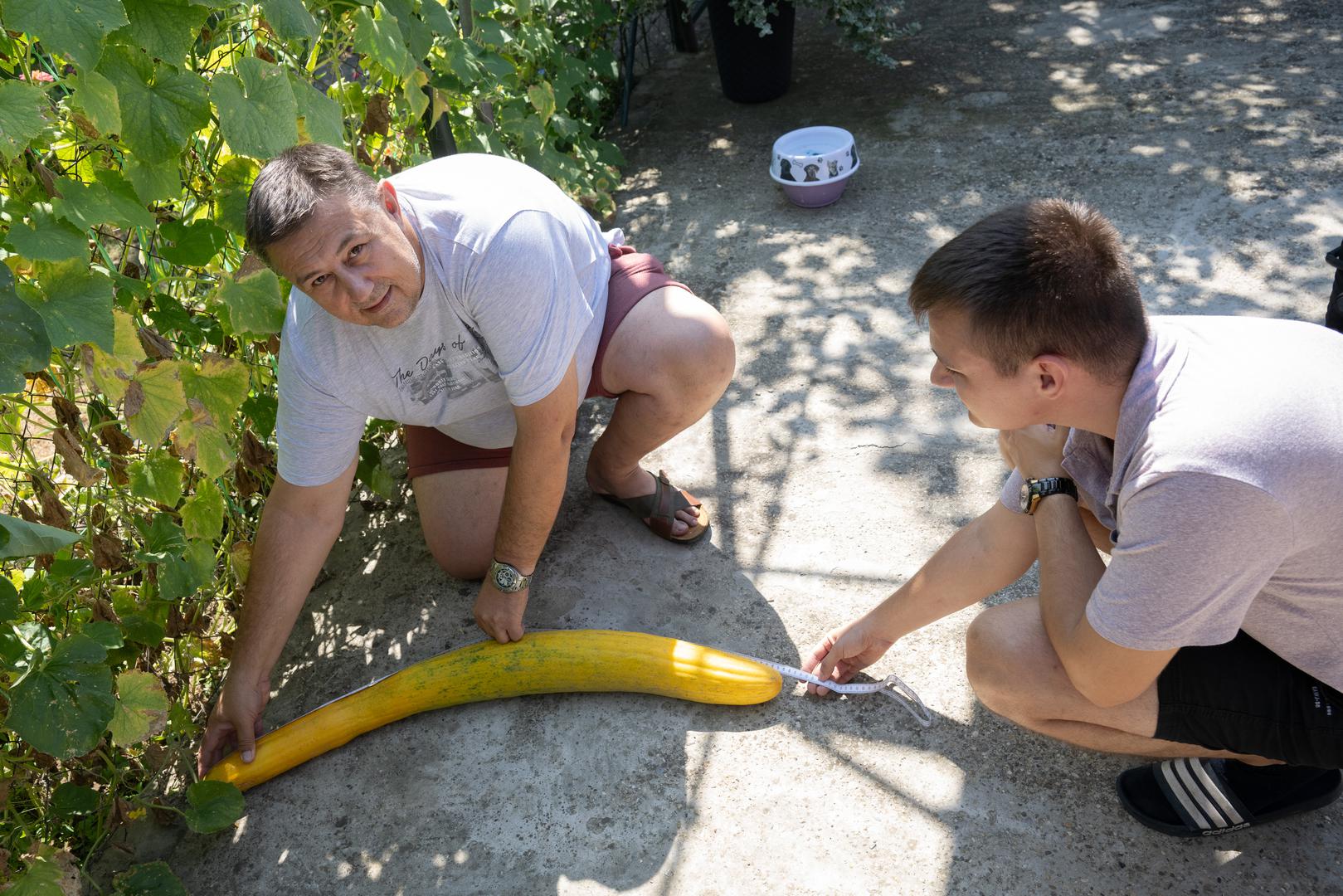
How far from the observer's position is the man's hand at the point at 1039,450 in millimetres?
1826

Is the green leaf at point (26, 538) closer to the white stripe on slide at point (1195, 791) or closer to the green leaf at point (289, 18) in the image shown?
the green leaf at point (289, 18)

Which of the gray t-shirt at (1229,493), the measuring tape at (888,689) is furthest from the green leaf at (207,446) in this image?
the gray t-shirt at (1229,493)

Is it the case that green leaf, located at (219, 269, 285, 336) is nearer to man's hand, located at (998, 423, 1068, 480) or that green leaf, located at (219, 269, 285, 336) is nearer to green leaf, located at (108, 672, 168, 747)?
green leaf, located at (108, 672, 168, 747)

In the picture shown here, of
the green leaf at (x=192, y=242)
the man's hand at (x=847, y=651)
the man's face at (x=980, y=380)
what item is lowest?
the man's hand at (x=847, y=651)

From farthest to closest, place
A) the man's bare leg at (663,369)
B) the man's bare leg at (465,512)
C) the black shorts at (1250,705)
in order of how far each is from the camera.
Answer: the man's bare leg at (465,512), the man's bare leg at (663,369), the black shorts at (1250,705)

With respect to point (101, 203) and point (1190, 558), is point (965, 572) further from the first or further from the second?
point (101, 203)

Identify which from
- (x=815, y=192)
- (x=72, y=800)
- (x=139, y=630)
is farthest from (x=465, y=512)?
(x=815, y=192)

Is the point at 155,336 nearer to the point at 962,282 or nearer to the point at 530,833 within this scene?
the point at 530,833

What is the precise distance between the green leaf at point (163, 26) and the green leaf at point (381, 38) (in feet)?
1.81

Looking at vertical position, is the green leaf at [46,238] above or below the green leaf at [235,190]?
above

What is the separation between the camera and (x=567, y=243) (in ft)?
7.41

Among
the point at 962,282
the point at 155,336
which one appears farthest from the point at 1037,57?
the point at 155,336

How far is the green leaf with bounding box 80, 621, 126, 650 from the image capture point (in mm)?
1756

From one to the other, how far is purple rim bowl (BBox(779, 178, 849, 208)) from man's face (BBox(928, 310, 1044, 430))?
89.3 inches
